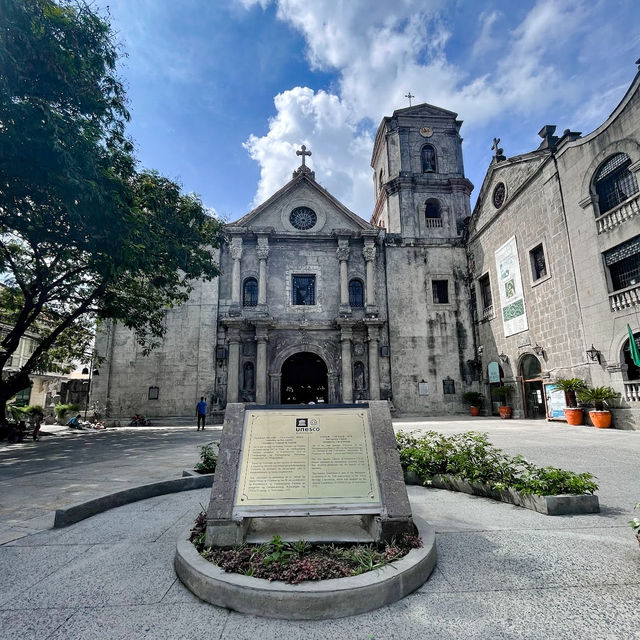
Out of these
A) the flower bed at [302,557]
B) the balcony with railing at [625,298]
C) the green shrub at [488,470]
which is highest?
the balcony with railing at [625,298]

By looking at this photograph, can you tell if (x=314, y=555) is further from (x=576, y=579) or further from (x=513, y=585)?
(x=576, y=579)

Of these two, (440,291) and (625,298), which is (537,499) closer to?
(625,298)

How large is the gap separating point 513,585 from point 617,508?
8.88ft

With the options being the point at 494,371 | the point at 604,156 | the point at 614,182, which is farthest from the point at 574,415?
the point at 604,156

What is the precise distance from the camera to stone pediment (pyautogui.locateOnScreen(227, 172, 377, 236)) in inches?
908

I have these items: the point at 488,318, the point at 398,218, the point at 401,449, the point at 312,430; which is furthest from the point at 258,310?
the point at 312,430

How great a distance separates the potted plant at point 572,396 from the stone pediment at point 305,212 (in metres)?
13.0

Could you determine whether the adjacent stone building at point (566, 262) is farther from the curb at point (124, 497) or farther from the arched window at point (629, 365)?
the curb at point (124, 497)

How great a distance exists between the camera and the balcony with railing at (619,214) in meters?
12.2

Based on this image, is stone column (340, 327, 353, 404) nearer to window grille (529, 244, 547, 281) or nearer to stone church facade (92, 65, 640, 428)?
stone church facade (92, 65, 640, 428)

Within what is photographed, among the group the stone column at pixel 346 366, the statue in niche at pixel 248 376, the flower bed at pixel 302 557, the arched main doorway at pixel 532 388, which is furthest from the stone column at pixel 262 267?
the flower bed at pixel 302 557

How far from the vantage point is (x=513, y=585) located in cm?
295

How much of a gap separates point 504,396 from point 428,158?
1578 centimetres

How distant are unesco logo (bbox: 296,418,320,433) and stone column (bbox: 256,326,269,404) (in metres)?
16.3
